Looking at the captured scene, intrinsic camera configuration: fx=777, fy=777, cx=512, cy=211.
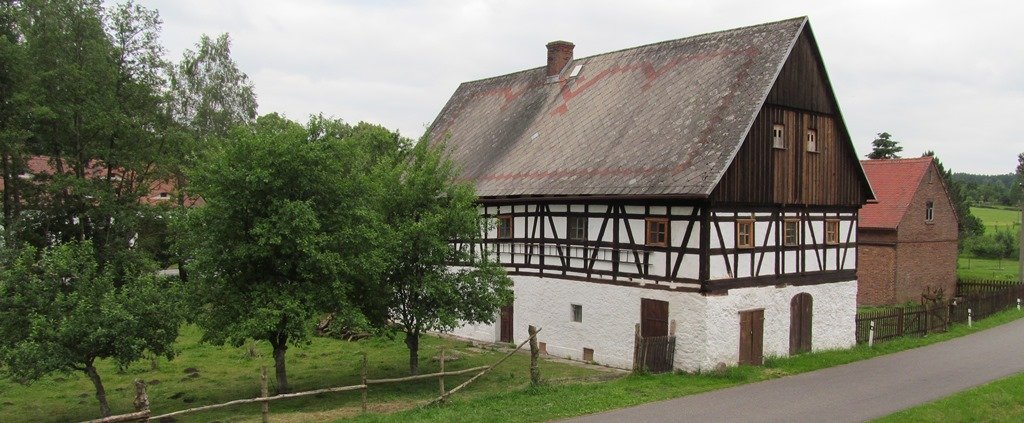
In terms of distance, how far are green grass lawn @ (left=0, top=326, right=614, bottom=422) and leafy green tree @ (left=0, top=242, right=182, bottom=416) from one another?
7.34 feet

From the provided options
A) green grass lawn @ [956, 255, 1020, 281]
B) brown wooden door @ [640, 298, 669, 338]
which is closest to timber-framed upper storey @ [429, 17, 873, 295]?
brown wooden door @ [640, 298, 669, 338]

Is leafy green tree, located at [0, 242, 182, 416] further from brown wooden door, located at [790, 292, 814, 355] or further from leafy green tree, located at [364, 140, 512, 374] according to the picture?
brown wooden door, located at [790, 292, 814, 355]

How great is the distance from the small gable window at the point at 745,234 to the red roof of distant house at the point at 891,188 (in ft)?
52.4

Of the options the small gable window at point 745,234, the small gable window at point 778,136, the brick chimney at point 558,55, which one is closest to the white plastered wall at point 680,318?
the small gable window at point 745,234

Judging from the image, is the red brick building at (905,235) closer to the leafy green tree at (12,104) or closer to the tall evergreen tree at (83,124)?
the tall evergreen tree at (83,124)

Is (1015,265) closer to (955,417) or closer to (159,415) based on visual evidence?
(955,417)

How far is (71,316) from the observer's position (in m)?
15.4

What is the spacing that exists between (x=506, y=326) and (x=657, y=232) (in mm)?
7310

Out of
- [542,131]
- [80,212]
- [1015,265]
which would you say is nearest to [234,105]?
[80,212]

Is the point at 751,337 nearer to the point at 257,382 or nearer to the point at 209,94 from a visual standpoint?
the point at 257,382

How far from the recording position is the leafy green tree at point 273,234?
16703 mm

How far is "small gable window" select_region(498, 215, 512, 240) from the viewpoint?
82.9 ft

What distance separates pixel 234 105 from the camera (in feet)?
141

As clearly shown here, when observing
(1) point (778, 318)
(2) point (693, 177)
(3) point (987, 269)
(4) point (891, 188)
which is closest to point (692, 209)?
(2) point (693, 177)
